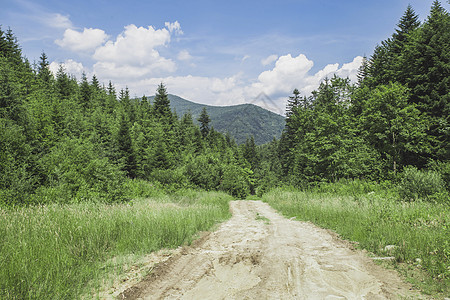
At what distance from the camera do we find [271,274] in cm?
444

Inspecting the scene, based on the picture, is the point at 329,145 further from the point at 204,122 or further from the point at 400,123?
the point at 204,122

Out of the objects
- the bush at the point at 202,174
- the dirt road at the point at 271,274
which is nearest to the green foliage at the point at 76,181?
the dirt road at the point at 271,274

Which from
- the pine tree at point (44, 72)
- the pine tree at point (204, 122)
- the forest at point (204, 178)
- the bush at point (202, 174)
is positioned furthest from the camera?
the pine tree at point (204, 122)

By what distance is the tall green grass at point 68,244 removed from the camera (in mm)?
3465

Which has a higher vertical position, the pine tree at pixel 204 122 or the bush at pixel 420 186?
the pine tree at pixel 204 122

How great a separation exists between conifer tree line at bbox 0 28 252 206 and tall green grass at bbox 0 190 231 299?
4.41m

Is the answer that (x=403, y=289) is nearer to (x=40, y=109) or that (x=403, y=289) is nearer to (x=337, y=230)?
(x=337, y=230)

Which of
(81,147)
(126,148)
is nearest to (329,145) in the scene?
(81,147)

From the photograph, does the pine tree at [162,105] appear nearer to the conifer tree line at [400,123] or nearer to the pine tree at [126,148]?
the pine tree at [126,148]

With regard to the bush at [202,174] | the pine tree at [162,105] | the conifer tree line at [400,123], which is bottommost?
the bush at [202,174]

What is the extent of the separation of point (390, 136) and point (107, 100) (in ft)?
212

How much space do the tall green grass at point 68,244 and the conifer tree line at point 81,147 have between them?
4414 mm

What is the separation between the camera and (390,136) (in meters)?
23.0

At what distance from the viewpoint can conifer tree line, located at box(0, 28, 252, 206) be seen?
1420cm
